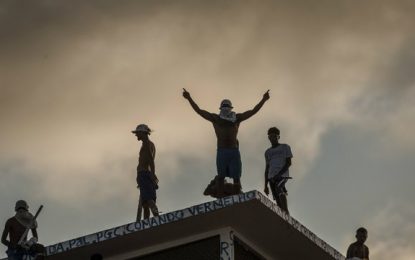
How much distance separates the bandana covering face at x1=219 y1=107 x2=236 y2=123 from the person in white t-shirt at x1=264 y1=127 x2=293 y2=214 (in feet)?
2.42

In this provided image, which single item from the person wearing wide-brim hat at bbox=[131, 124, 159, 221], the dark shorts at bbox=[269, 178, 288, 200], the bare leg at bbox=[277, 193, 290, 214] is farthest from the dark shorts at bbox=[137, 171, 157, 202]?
the bare leg at bbox=[277, 193, 290, 214]

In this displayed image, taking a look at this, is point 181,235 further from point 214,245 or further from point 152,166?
point 152,166

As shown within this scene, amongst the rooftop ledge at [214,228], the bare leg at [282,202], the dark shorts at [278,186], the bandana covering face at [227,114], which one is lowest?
the rooftop ledge at [214,228]

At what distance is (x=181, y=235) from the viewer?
96.2ft

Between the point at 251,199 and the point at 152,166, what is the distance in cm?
395

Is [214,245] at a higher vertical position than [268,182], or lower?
lower

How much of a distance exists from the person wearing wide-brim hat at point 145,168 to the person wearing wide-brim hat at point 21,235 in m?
2.39

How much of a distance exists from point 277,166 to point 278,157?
0.59ft

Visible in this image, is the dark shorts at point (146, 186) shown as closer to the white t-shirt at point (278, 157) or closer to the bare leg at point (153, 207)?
the bare leg at point (153, 207)

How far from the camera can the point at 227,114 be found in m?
31.1

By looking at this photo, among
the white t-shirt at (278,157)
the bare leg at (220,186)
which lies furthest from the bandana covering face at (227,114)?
the bare leg at (220,186)

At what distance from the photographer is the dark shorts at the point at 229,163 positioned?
30.6 m

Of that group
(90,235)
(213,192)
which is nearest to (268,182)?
(213,192)

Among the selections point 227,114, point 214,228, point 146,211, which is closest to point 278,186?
point 227,114
